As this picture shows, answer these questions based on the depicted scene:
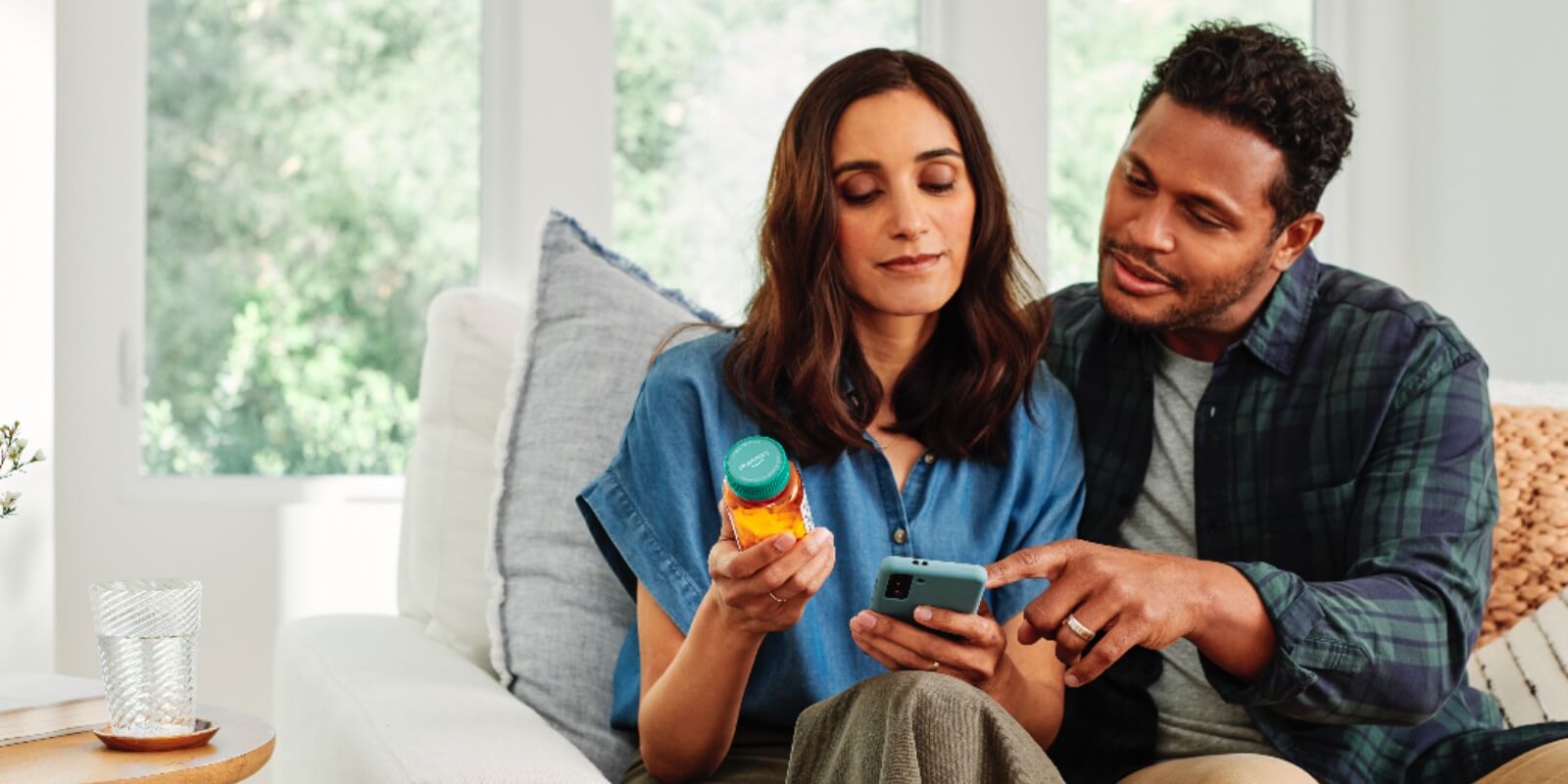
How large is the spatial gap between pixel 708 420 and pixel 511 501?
28 centimetres

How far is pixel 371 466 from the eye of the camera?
7.74 feet

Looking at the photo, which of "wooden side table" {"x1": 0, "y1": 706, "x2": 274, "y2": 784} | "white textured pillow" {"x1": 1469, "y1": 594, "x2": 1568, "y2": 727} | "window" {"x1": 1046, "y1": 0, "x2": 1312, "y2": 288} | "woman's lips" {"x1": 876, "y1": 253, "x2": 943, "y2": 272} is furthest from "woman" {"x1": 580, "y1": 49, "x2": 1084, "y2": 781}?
"window" {"x1": 1046, "y1": 0, "x2": 1312, "y2": 288}

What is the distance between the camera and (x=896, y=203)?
1503 mm

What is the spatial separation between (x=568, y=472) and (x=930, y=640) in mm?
537

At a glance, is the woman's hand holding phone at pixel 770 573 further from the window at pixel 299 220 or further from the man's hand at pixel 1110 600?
the window at pixel 299 220

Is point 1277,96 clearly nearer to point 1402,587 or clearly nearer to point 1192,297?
point 1192,297

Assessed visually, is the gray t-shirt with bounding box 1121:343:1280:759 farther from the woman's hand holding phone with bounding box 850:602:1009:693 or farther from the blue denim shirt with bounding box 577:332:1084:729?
the woman's hand holding phone with bounding box 850:602:1009:693

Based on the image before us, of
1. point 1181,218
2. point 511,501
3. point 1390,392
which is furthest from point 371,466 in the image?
point 1390,392

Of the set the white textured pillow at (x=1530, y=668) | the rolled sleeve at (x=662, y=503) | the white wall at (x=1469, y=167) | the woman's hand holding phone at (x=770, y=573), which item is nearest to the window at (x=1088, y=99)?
the white wall at (x=1469, y=167)

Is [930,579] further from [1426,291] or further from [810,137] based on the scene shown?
[1426,291]

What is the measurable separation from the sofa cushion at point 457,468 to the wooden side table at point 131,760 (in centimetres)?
38

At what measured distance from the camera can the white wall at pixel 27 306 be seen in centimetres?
190

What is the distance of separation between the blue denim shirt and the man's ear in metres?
0.36

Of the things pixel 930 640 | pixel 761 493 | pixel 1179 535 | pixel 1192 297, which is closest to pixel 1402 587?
pixel 1179 535
